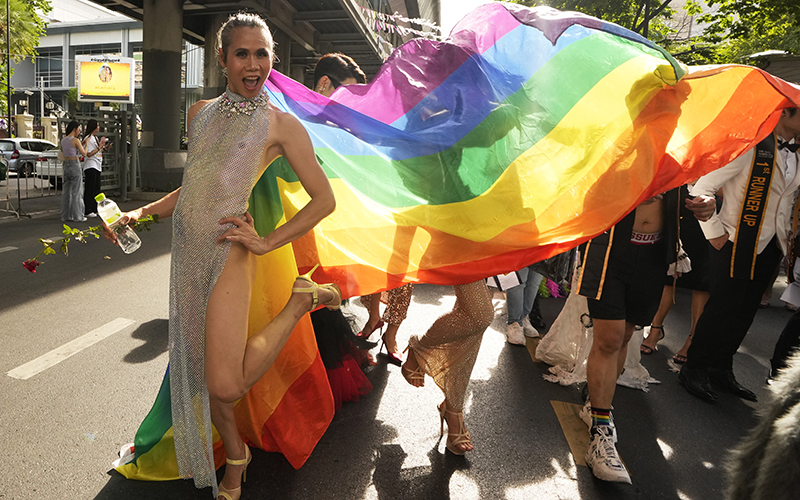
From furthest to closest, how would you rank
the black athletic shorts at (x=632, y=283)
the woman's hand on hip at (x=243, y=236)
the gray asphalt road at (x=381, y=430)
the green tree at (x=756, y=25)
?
the green tree at (x=756, y=25) < the black athletic shorts at (x=632, y=283) < the gray asphalt road at (x=381, y=430) < the woman's hand on hip at (x=243, y=236)

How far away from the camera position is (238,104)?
2.41 meters

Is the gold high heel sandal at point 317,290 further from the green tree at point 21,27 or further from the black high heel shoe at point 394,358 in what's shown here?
the green tree at point 21,27

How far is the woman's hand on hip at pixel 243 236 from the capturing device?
2326 mm

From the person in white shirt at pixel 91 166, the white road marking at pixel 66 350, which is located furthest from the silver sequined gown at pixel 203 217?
the person in white shirt at pixel 91 166

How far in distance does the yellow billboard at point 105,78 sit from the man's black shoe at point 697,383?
34.6m

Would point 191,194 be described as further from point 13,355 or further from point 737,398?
point 737,398

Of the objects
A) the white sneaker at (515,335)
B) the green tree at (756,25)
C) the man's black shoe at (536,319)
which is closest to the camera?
the white sneaker at (515,335)

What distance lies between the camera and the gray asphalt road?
9.16 feet

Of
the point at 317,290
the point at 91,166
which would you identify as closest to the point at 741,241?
the point at 317,290

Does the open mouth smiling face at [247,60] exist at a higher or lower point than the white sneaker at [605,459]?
higher

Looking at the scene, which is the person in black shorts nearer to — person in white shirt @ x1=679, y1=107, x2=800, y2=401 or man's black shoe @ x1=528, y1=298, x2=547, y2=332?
person in white shirt @ x1=679, y1=107, x2=800, y2=401

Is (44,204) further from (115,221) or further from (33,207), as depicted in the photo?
(115,221)

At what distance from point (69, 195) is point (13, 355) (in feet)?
25.0

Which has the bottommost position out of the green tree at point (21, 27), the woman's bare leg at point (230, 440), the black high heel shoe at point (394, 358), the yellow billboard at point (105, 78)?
the black high heel shoe at point (394, 358)
